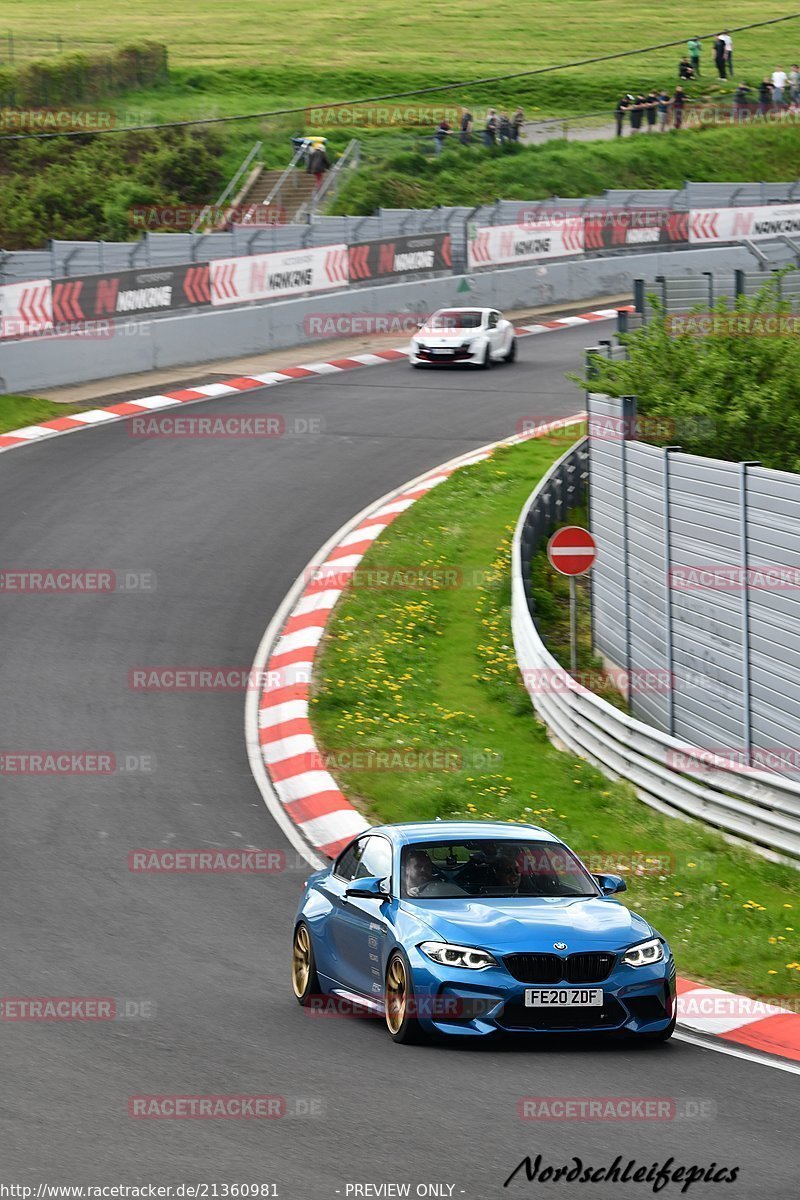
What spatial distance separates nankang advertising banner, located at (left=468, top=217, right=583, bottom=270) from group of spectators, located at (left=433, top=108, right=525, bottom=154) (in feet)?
45.4

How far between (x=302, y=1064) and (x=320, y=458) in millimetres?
19957

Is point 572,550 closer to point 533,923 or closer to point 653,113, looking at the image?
point 533,923

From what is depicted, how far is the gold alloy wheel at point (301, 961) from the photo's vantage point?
10734mm

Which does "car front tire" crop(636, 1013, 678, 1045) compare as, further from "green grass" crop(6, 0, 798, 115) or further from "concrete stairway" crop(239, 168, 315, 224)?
"green grass" crop(6, 0, 798, 115)

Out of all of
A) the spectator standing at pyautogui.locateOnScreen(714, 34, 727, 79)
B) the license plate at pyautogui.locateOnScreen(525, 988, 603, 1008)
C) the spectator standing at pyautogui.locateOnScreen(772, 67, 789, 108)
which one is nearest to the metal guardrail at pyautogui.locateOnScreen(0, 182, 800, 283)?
the spectator standing at pyautogui.locateOnScreen(772, 67, 789, 108)

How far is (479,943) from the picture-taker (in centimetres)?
933

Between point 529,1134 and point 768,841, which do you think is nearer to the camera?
point 529,1134

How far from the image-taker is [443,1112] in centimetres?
811

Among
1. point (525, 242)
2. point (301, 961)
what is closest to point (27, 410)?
point (525, 242)

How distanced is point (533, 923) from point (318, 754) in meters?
8.01

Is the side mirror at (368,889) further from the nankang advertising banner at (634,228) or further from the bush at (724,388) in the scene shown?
the nankang advertising banner at (634,228)

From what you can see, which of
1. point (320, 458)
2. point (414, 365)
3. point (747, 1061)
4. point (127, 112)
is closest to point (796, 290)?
point (320, 458)

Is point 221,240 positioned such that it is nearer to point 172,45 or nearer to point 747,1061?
point 747,1061

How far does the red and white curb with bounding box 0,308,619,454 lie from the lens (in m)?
29.3
